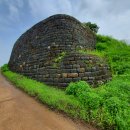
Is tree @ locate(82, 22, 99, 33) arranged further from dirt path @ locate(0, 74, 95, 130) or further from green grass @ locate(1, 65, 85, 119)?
dirt path @ locate(0, 74, 95, 130)

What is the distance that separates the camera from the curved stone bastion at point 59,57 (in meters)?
9.39

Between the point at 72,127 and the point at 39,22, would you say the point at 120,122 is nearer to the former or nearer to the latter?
the point at 72,127

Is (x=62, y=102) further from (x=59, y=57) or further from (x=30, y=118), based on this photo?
(x=59, y=57)

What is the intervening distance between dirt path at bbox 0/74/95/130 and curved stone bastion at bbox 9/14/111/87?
95.5 inches

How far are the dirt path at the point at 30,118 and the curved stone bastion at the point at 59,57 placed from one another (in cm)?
243

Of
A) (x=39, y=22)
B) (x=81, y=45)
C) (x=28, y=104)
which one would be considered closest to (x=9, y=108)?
(x=28, y=104)

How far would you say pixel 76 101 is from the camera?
22.6 ft

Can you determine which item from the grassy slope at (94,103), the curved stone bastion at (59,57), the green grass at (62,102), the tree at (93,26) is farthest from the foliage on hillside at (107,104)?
the tree at (93,26)

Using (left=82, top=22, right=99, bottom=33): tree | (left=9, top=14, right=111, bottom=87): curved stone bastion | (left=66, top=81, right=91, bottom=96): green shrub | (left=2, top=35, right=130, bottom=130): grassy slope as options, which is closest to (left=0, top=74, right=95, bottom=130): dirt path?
(left=2, top=35, right=130, bottom=130): grassy slope

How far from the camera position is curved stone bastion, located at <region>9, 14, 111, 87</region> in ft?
30.8

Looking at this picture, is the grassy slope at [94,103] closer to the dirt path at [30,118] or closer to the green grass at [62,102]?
the green grass at [62,102]

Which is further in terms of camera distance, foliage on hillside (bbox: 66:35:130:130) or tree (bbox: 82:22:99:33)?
tree (bbox: 82:22:99:33)

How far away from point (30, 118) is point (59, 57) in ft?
15.6

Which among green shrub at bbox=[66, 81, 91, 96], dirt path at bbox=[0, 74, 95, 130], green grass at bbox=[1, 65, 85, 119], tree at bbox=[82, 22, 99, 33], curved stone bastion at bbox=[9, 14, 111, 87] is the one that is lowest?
dirt path at bbox=[0, 74, 95, 130]
